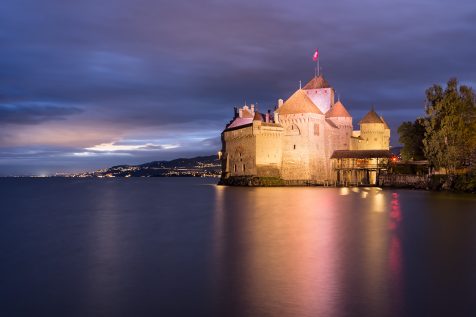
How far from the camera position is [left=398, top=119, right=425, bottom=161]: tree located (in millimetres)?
58531

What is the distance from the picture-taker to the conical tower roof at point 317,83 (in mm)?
70719

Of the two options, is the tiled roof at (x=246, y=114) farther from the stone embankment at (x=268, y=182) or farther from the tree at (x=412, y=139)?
the tree at (x=412, y=139)

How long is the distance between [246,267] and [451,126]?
33.9 m

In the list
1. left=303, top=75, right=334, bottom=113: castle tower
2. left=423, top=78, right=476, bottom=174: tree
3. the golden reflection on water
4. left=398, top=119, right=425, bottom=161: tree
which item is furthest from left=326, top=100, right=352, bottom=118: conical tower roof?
the golden reflection on water

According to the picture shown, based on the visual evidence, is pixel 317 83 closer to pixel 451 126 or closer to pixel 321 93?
pixel 321 93

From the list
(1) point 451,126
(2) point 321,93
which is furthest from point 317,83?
(1) point 451,126

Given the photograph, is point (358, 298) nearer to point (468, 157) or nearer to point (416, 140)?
point (468, 157)

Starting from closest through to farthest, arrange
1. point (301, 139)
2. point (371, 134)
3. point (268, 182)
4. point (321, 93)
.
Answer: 1. point (268, 182)
2. point (301, 139)
3. point (371, 134)
4. point (321, 93)

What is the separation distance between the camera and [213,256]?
15.8m

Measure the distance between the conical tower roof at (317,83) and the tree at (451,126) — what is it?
85.7 feet

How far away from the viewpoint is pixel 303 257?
616 inches

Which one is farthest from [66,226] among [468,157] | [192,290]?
[468,157]

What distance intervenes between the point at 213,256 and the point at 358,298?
592cm

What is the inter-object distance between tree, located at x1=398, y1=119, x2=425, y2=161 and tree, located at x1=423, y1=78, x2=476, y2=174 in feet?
43.3
